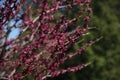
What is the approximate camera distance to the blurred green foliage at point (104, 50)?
47.8 ft

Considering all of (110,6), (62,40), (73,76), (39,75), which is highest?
(62,40)

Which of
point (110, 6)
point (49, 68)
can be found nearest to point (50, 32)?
point (49, 68)

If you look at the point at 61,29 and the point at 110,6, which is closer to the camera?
the point at 61,29

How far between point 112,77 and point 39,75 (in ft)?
33.3

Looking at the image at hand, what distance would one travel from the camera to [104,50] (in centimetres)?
1502

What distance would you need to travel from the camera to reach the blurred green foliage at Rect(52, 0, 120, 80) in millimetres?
14555

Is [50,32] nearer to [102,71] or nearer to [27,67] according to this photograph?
[27,67]

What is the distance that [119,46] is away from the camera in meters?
15.0

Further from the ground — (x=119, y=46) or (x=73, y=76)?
(x=119, y=46)

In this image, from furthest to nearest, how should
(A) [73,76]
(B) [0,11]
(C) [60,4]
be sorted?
1. (A) [73,76]
2. (C) [60,4]
3. (B) [0,11]

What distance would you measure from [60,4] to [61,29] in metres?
0.48

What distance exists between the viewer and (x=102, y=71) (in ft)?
48.1

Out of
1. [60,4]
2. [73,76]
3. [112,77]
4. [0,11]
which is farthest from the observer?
[73,76]

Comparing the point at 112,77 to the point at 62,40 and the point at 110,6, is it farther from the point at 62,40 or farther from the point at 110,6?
the point at 62,40
